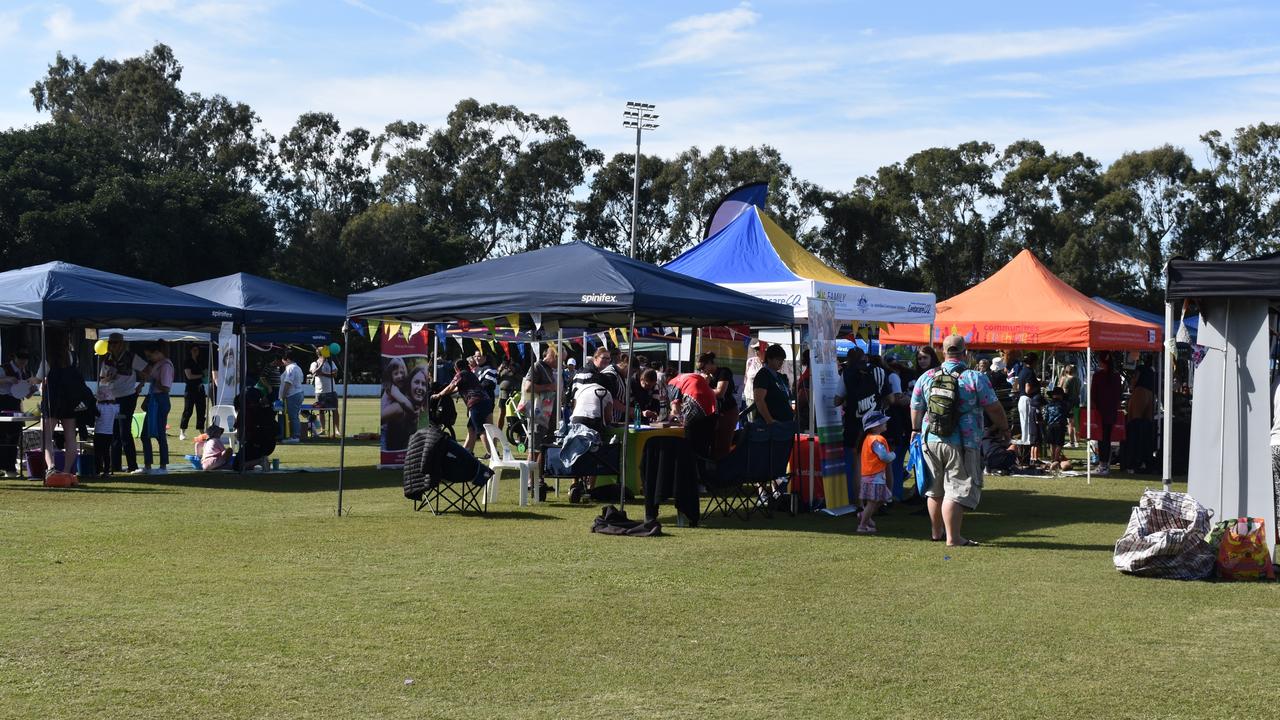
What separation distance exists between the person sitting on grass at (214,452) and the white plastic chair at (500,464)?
5.05 meters

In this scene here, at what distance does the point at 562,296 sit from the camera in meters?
11.4

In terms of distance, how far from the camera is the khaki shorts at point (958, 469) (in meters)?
10.1

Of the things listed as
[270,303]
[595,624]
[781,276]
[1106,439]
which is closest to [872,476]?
[781,276]

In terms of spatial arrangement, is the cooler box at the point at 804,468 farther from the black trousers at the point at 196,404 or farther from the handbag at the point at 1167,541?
the black trousers at the point at 196,404

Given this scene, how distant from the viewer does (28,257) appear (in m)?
44.7

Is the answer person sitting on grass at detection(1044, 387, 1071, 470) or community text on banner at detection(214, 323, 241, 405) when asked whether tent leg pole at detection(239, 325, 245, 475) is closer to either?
community text on banner at detection(214, 323, 241, 405)

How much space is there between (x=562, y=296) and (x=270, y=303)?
7.83 meters

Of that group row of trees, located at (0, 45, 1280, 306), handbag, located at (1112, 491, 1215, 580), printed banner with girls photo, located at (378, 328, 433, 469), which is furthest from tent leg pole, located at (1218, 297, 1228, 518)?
row of trees, located at (0, 45, 1280, 306)

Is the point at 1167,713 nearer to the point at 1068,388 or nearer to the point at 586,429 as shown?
the point at 586,429

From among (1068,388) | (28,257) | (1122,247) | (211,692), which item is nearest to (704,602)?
(211,692)

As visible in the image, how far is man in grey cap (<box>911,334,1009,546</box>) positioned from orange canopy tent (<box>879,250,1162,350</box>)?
7.95 metres

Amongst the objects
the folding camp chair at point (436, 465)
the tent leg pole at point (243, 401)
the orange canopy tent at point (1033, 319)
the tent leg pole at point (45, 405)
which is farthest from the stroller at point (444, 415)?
the orange canopy tent at point (1033, 319)

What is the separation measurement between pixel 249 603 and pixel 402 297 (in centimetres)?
506

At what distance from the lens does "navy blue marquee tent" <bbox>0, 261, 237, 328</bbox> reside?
14508 millimetres
